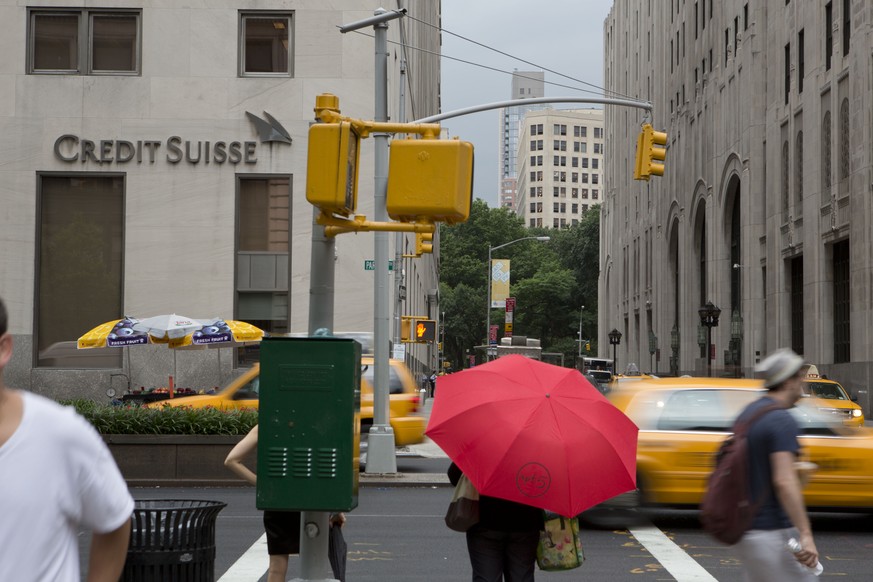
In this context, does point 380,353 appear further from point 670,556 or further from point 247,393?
point 670,556

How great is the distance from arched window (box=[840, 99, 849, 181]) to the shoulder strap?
4033 cm

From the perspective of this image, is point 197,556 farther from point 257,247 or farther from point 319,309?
point 257,247

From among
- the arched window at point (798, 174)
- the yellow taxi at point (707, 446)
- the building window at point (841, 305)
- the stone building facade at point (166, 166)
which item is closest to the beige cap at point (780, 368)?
the yellow taxi at point (707, 446)

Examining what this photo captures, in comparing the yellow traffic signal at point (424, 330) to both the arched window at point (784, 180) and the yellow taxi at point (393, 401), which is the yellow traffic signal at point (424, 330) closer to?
the yellow taxi at point (393, 401)

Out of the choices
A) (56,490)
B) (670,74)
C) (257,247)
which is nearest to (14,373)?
(257,247)

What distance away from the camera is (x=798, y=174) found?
5150 cm

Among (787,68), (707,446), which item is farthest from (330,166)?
(787,68)

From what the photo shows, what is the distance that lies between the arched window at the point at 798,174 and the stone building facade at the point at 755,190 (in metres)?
0.06

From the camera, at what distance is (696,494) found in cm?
1350

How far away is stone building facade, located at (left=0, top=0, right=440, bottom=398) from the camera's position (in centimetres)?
3172

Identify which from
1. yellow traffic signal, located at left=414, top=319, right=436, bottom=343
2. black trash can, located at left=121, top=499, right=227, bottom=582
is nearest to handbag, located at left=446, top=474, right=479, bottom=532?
black trash can, located at left=121, top=499, right=227, bottom=582

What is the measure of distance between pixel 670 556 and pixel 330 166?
228 inches

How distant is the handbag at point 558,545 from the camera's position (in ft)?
22.2

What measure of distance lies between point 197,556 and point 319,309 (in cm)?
225
